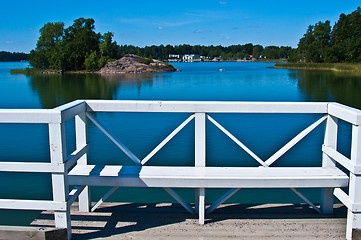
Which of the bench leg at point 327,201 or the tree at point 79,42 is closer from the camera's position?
the bench leg at point 327,201

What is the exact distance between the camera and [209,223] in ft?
12.6

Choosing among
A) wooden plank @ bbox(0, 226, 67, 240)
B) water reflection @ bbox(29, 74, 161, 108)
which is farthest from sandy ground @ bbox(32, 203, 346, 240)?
water reflection @ bbox(29, 74, 161, 108)

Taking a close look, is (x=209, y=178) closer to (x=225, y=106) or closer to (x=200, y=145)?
(x=200, y=145)

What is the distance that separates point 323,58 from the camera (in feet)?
283

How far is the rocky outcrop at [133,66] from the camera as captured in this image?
219 ft

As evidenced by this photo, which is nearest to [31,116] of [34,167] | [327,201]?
[34,167]

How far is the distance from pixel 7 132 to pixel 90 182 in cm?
1091

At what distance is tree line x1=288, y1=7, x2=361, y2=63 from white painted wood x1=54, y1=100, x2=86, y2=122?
80.1 metres

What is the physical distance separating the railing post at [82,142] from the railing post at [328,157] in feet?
8.50

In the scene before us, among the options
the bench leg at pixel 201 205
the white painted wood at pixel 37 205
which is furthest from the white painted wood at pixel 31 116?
the bench leg at pixel 201 205

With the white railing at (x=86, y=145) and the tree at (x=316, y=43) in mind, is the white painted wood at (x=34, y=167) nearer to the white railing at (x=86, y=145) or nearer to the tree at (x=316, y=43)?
the white railing at (x=86, y=145)

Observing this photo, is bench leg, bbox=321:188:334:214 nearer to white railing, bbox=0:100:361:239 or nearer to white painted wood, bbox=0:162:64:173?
white railing, bbox=0:100:361:239

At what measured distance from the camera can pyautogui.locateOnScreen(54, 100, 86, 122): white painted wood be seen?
3.20m

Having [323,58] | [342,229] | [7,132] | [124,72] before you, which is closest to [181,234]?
[342,229]
